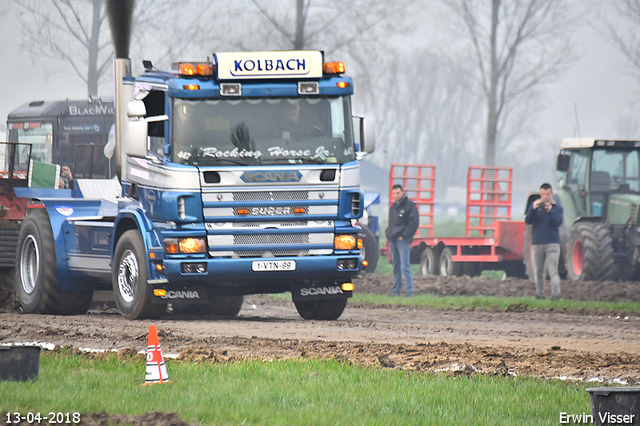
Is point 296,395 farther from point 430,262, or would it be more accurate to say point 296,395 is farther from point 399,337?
point 430,262

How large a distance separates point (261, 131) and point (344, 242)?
5.55 ft

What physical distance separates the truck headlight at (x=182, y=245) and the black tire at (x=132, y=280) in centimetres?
45

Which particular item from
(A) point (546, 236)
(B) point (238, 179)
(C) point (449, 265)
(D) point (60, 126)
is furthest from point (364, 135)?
(D) point (60, 126)

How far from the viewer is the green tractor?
66.3 feet

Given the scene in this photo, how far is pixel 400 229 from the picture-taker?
19.2 metres

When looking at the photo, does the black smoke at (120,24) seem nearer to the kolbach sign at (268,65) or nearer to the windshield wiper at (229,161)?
the kolbach sign at (268,65)

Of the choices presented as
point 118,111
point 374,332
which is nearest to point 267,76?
point 118,111

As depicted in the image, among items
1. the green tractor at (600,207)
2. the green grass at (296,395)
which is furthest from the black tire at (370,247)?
the green grass at (296,395)

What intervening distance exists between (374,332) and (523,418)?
5209 mm

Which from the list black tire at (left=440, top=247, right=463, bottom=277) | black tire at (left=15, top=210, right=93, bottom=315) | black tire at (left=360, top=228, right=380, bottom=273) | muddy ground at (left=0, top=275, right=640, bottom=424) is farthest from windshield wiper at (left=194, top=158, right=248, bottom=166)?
black tire at (left=440, top=247, right=463, bottom=277)

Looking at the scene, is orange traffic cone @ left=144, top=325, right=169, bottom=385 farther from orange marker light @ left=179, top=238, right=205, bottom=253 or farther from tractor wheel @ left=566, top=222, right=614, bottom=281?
tractor wheel @ left=566, top=222, right=614, bottom=281

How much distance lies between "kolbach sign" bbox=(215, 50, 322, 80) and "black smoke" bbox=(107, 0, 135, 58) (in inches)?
93.9

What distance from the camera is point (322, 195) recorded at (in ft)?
37.7

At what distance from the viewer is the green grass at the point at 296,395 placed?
5.97 meters
